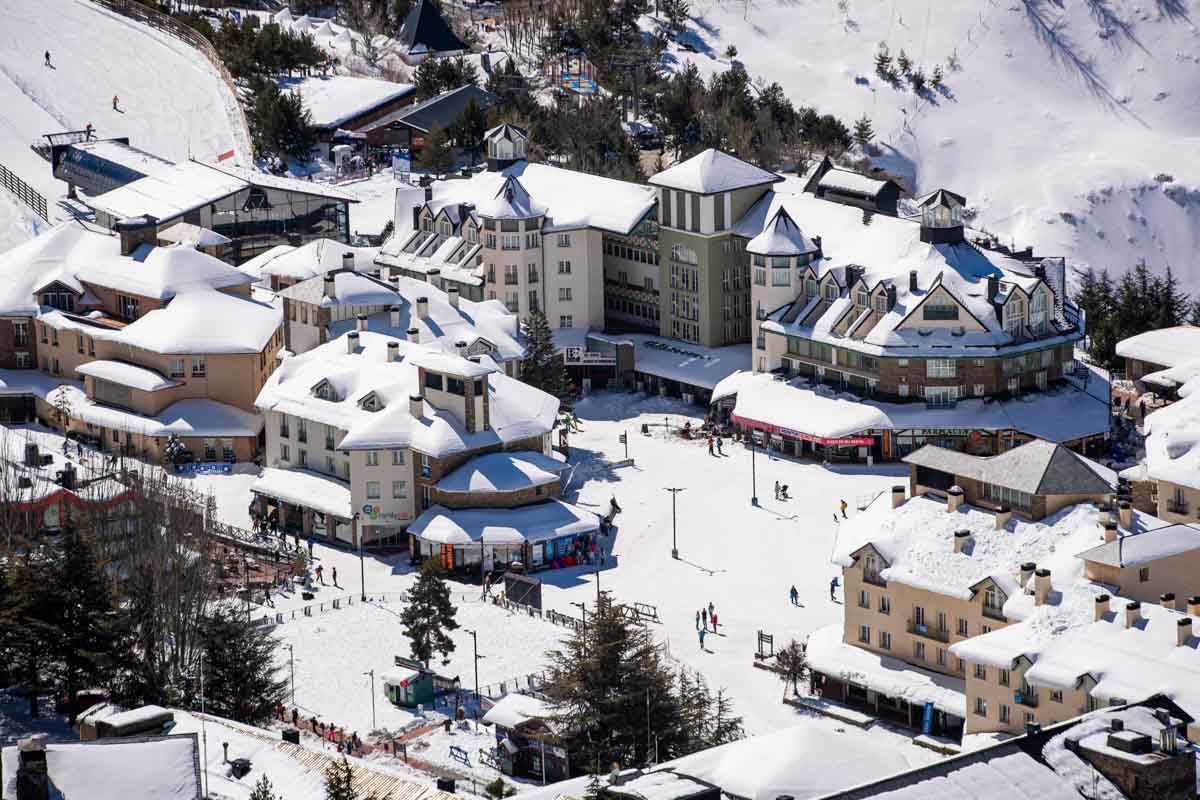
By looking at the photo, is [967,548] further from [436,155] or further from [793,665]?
[436,155]

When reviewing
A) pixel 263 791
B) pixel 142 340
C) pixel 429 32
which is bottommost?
pixel 263 791

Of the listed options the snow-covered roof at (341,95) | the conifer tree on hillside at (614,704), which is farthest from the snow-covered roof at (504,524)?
the snow-covered roof at (341,95)

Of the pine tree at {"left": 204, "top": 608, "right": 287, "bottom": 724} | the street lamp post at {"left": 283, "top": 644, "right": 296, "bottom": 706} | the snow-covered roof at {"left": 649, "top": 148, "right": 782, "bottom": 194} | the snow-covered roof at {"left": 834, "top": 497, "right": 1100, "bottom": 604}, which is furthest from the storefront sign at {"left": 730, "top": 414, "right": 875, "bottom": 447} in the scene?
the pine tree at {"left": 204, "top": 608, "right": 287, "bottom": 724}

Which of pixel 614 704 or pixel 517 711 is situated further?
pixel 517 711

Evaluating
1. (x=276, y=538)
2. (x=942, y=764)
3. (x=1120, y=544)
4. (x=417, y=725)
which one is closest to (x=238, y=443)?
(x=276, y=538)

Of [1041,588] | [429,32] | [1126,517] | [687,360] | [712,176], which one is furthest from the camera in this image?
[429,32]

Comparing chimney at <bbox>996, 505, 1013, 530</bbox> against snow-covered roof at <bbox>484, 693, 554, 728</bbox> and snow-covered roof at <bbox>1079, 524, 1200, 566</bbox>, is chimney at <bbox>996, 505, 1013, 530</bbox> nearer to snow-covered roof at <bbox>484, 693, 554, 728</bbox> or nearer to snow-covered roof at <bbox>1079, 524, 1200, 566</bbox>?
snow-covered roof at <bbox>1079, 524, 1200, 566</bbox>

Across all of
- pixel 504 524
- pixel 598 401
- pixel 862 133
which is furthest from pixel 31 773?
pixel 862 133

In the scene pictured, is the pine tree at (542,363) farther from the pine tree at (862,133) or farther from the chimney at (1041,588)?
the pine tree at (862,133)
